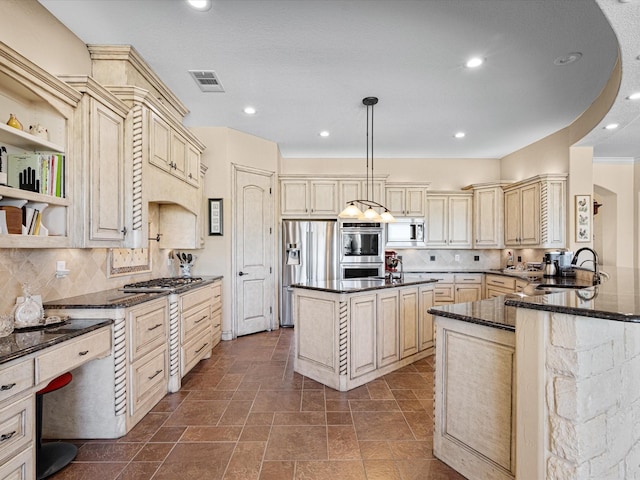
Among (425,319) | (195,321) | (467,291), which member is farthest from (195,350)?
(467,291)

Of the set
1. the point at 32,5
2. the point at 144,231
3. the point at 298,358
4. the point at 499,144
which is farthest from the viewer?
the point at 499,144

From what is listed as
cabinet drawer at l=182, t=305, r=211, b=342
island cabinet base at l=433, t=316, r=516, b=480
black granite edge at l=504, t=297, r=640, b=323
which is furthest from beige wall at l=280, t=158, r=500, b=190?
black granite edge at l=504, t=297, r=640, b=323

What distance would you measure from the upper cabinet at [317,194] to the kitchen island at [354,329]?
215 centimetres

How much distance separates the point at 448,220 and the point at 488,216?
632mm

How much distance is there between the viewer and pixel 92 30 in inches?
98.4

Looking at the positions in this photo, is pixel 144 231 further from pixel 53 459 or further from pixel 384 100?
pixel 384 100

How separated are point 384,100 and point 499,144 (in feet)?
8.81

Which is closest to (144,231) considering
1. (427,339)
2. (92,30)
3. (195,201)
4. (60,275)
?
(60,275)

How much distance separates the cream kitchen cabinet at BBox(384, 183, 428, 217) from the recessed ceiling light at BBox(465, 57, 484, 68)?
2.78 meters

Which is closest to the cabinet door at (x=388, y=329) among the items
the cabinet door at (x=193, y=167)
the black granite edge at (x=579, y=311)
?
the black granite edge at (x=579, y=311)

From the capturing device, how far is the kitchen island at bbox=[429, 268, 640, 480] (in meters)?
1.31

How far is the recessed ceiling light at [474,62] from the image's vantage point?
2.85 metres

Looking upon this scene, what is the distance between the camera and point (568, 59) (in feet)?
9.25

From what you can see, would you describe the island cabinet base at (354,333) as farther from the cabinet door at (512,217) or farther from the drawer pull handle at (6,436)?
the cabinet door at (512,217)
